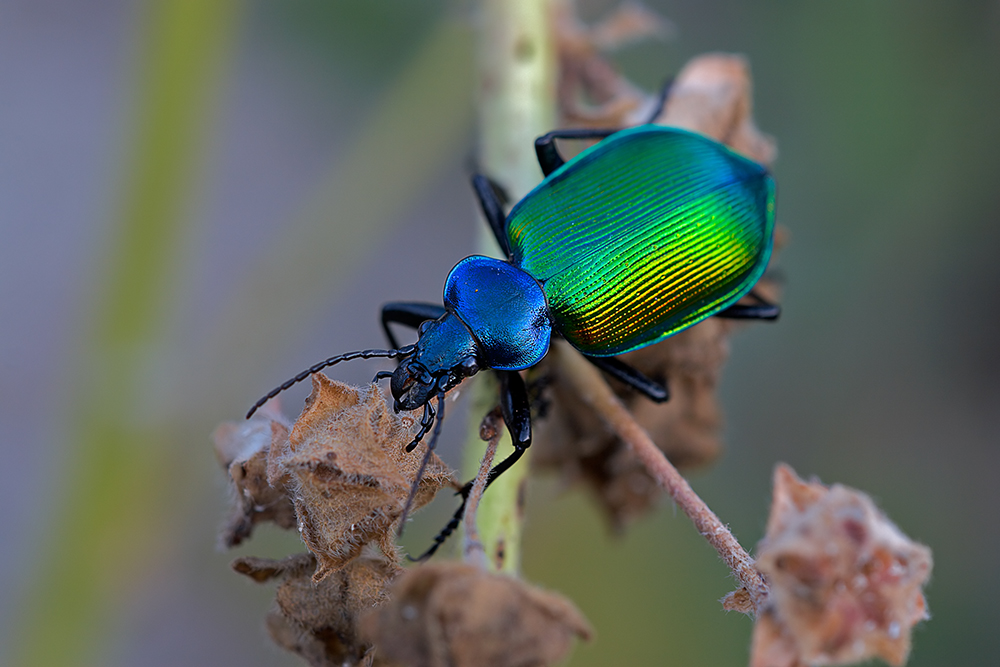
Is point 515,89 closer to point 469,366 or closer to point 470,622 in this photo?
point 469,366

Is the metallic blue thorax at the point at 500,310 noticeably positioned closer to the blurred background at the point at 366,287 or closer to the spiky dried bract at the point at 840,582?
the blurred background at the point at 366,287

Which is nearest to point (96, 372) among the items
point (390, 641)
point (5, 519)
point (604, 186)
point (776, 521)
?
point (604, 186)

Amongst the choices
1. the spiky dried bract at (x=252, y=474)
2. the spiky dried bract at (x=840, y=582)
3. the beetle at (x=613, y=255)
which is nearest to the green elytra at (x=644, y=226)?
the beetle at (x=613, y=255)

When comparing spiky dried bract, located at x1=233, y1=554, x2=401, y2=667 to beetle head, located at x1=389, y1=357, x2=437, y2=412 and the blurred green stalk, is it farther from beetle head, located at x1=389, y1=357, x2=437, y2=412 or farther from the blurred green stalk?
the blurred green stalk

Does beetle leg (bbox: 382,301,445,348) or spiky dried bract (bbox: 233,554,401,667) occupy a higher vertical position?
beetle leg (bbox: 382,301,445,348)

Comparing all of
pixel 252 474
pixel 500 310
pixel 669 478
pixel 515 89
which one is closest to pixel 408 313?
pixel 500 310

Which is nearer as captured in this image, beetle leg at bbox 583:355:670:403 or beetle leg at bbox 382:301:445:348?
beetle leg at bbox 583:355:670:403

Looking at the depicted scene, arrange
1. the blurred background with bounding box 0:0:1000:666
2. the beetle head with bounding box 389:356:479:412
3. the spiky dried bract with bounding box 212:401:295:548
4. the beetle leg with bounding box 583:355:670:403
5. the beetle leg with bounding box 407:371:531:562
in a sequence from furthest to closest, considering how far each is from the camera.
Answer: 1. the blurred background with bounding box 0:0:1000:666
2. the beetle leg with bounding box 583:355:670:403
3. the beetle head with bounding box 389:356:479:412
4. the beetle leg with bounding box 407:371:531:562
5. the spiky dried bract with bounding box 212:401:295:548

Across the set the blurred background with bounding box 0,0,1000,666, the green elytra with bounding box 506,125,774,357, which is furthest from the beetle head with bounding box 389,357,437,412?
the blurred background with bounding box 0,0,1000,666
